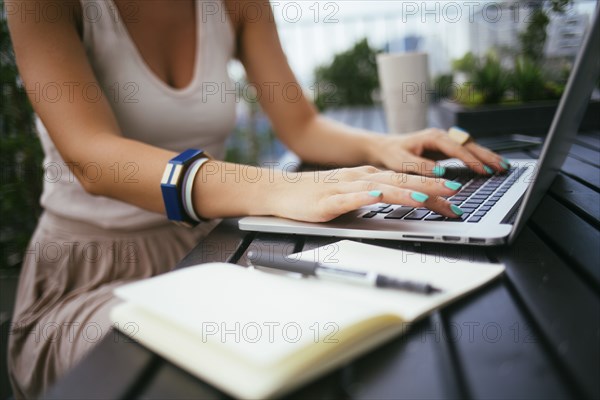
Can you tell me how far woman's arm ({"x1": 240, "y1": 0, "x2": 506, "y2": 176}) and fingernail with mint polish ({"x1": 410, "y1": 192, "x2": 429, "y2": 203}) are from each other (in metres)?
0.43

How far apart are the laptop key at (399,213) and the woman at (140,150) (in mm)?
39

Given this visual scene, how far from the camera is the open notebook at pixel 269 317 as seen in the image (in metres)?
0.32

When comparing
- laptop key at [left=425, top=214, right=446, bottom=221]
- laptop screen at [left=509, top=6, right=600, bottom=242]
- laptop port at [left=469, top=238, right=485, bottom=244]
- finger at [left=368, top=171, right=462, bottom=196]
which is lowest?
laptop key at [left=425, top=214, right=446, bottom=221]

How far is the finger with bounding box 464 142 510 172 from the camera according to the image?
874 mm

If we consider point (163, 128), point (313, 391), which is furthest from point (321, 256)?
point (163, 128)

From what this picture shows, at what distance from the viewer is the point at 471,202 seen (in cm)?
68

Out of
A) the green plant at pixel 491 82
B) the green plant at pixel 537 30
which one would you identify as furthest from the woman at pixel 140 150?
the green plant at pixel 537 30

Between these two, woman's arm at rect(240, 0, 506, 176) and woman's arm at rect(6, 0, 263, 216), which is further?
woman's arm at rect(240, 0, 506, 176)

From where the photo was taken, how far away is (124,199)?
0.81 m

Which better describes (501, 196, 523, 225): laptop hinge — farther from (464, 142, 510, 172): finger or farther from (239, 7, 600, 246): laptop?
(464, 142, 510, 172): finger

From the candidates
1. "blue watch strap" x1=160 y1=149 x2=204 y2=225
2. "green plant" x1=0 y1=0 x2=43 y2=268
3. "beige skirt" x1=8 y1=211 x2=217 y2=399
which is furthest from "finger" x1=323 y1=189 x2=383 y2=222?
"green plant" x1=0 y1=0 x2=43 y2=268

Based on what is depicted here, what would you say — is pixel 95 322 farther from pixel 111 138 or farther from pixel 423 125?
pixel 423 125

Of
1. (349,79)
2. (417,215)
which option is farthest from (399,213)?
(349,79)

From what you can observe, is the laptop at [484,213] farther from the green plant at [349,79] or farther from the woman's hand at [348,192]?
the green plant at [349,79]
